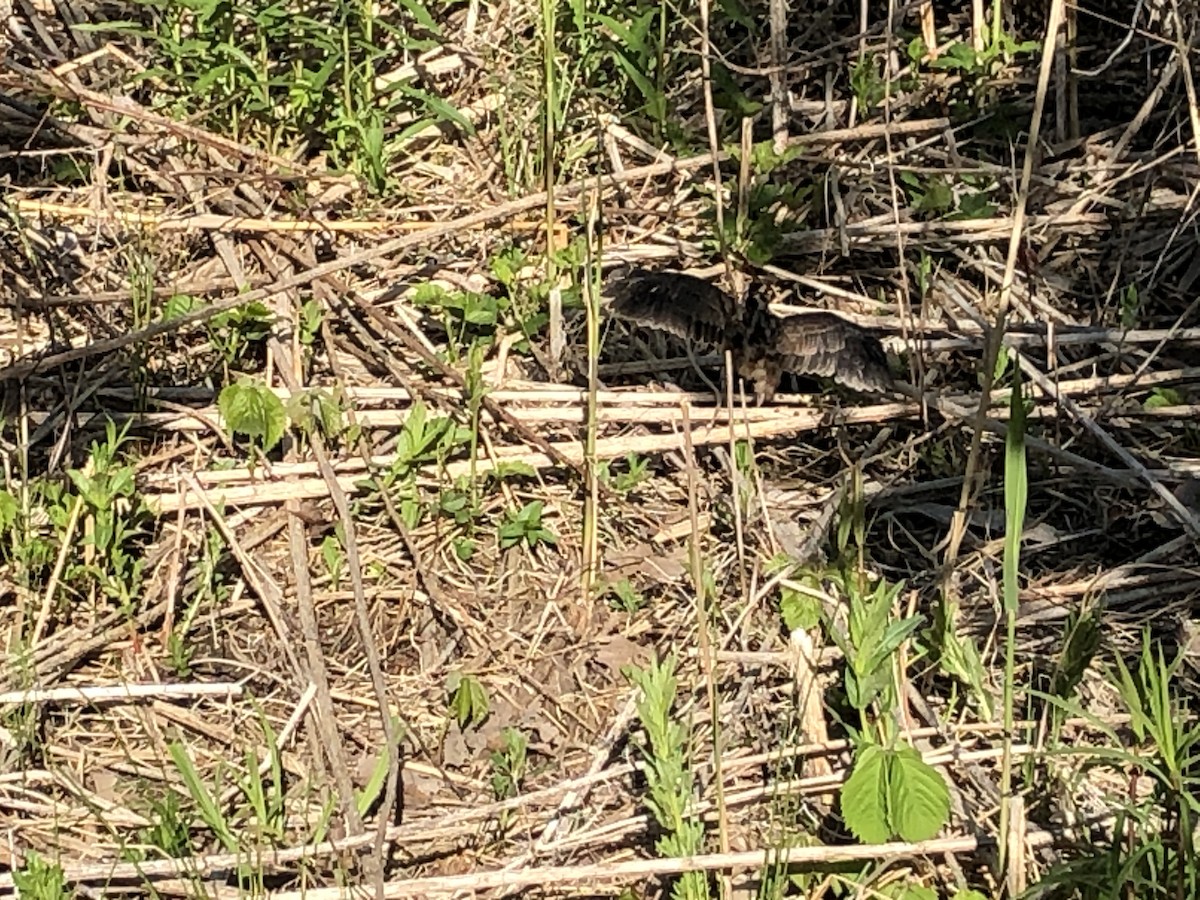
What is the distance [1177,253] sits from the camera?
388 centimetres

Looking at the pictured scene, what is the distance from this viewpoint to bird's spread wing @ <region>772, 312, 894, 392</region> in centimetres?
329

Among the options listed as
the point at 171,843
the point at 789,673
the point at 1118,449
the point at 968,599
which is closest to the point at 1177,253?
the point at 1118,449

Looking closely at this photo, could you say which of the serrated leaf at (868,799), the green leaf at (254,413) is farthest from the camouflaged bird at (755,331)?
the serrated leaf at (868,799)

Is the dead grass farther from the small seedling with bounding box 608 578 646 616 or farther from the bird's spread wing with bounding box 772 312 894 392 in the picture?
the bird's spread wing with bounding box 772 312 894 392

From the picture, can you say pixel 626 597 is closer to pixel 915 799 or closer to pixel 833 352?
pixel 833 352

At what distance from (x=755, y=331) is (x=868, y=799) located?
128cm

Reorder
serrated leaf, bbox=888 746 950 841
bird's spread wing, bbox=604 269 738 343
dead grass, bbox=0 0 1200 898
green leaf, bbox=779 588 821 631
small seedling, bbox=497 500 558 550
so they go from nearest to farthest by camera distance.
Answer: serrated leaf, bbox=888 746 950 841 → dead grass, bbox=0 0 1200 898 → green leaf, bbox=779 588 821 631 → small seedling, bbox=497 500 558 550 → bird's spread wing, bbox=604 269 738 343

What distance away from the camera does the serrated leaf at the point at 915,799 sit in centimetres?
238

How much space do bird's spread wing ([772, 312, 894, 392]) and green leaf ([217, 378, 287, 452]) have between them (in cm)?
109

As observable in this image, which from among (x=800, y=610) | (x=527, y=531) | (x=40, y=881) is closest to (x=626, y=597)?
(x=527, y=531)

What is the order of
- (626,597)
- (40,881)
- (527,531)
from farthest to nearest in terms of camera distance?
(527,531) < (626,597) < (40,881)

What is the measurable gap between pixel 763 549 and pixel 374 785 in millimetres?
953

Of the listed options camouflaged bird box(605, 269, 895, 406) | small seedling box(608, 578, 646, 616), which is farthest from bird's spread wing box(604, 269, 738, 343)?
small seedling box(608, 578, 646, 616)

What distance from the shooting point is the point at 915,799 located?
2.40 meters
